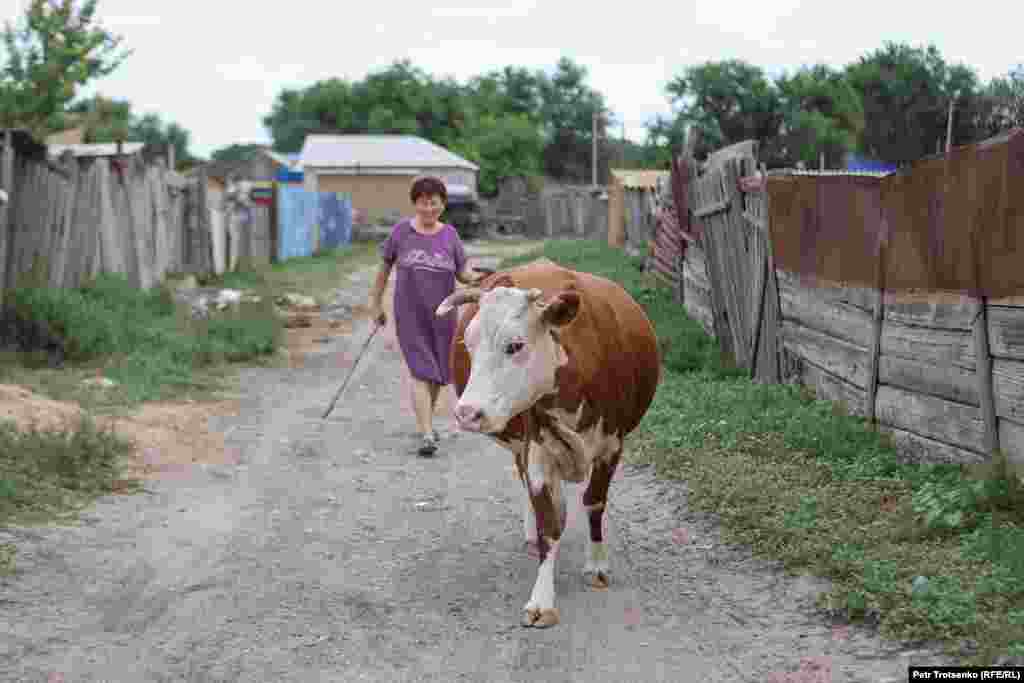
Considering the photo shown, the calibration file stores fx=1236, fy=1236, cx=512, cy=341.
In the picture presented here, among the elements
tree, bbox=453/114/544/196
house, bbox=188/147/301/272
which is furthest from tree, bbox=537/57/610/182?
house, bbox=188/147/301/272

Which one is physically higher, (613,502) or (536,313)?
(536,313)

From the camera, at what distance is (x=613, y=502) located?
7020mm

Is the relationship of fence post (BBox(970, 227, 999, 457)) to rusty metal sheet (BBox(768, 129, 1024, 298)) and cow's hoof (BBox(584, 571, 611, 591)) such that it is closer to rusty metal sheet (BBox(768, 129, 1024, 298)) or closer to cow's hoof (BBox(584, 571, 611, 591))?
rusty metal sheet (BBox(768, 129, 1024, 298))

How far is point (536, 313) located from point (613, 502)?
2.41 metres

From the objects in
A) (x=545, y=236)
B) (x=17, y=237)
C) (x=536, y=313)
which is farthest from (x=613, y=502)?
(x=545, y=236)

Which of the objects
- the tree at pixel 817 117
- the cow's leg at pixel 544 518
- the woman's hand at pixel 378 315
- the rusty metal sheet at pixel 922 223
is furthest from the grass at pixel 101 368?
the tree at pixel 817 117

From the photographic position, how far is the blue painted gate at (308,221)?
29859 mm

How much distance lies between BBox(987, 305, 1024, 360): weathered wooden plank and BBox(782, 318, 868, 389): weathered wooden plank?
1592mm

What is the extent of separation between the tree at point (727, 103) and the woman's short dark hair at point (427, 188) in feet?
91.8

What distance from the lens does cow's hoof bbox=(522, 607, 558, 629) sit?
4.93m

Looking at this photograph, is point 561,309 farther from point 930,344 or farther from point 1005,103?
point 1005,103

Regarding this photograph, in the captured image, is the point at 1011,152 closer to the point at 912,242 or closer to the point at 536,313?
the point at 912,242

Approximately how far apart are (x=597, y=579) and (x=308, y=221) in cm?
2936

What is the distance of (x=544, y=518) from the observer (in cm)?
514
